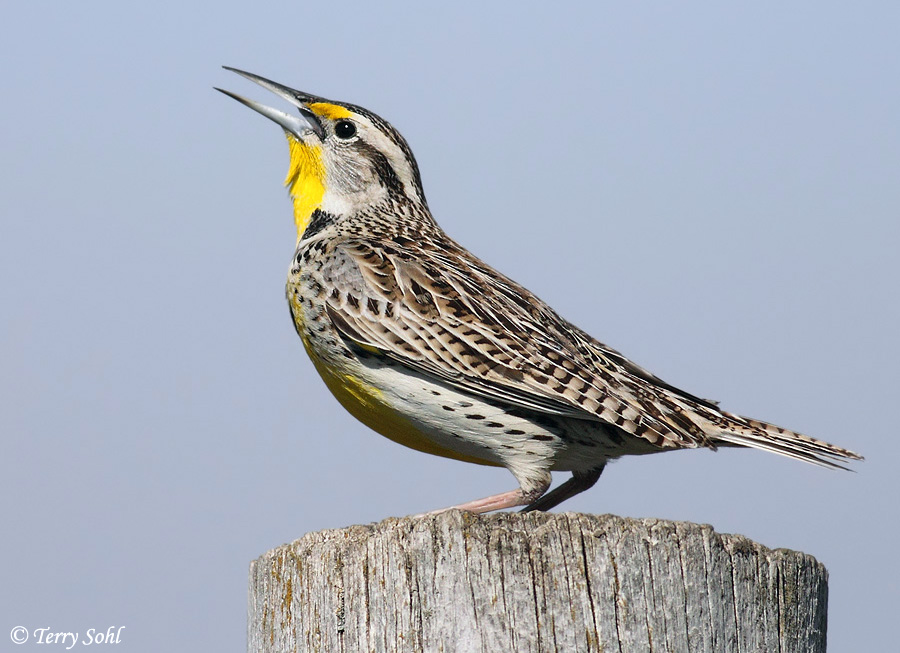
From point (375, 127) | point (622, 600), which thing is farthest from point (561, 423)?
point (375, 127)

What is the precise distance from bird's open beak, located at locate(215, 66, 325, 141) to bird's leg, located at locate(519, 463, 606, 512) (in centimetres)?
239

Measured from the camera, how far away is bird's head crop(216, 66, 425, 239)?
252 inches

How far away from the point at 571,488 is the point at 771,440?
998 mm

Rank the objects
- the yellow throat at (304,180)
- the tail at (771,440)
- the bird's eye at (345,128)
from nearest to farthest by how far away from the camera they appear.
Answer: the tail at (771,440), the yellow throat at (304,180), the bird's eye at (345,128)

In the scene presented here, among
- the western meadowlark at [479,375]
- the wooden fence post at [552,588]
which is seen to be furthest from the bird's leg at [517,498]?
the wooden fence post at [552,588]

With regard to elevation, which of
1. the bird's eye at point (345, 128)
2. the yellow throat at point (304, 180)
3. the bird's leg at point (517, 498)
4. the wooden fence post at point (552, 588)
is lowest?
the wooden fence post at point (552, 588)

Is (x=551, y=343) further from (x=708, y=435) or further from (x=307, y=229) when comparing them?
(x=307, y=229)

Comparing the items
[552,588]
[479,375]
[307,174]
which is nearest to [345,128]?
[307,174]

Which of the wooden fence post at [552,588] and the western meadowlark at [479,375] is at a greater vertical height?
A: the western meadowlark at [479,375]

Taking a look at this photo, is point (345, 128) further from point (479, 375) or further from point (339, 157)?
point (479, 375)

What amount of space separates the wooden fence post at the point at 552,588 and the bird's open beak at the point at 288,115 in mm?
3564

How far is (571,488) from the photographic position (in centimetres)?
548

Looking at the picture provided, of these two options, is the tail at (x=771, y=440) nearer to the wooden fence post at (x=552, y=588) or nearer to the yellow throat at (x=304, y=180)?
the wooden fence post at (x=552, y=588)

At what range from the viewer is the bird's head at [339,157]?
6.40 metres
